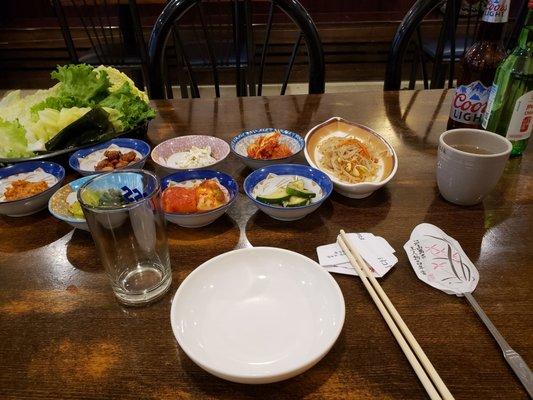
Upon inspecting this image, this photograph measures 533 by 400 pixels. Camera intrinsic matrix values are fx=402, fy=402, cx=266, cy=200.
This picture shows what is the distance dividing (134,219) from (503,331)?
0.63m

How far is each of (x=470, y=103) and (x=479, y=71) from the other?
0.09 meters

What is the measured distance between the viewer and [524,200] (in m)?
0.97

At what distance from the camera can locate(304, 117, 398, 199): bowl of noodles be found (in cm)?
99

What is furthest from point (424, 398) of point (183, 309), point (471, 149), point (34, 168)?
point (34, 168)

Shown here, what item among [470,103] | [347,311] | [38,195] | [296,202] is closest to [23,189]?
[38,195]

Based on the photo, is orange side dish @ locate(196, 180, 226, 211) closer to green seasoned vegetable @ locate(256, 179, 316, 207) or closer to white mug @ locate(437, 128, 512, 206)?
green seasoned vegetable @ locate(256, 179, 316, 207)

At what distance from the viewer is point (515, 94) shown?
3.38 feet

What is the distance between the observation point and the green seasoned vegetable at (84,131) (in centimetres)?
115

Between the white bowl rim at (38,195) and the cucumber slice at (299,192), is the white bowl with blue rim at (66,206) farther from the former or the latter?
the cucumber slice at (299,192)

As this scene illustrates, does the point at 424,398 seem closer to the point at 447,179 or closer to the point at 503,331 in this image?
the point at 503,331

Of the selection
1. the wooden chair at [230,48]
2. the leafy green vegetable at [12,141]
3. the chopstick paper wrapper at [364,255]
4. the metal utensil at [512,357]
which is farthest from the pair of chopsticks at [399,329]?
the wooden chair at [230,48]

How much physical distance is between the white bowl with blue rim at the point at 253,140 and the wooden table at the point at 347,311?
6 cm

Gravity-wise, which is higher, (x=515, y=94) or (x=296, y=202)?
(x=515, y=94)

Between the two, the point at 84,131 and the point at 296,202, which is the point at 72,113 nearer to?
the point at 84,131
